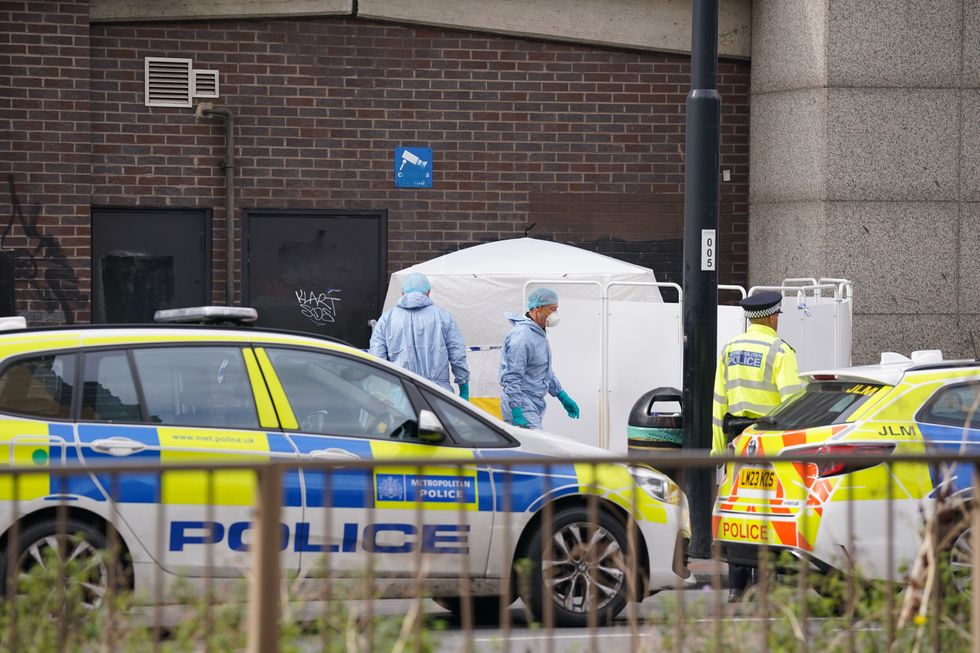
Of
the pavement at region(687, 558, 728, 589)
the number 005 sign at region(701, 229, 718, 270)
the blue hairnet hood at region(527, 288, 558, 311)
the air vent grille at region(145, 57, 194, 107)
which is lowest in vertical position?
the pavement at region(687, 558, 728, 589)

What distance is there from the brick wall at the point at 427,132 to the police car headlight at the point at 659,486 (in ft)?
23.4

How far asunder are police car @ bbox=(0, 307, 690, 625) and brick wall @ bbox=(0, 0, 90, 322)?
259 inches

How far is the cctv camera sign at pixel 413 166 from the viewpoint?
48.8 feet

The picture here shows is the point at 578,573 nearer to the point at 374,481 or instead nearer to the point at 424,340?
the point at 374,481

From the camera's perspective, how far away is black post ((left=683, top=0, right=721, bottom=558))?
9969mm

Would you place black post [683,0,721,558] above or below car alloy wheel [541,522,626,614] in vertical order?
above

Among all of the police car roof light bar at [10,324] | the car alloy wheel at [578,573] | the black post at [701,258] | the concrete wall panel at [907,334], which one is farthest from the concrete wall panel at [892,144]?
the police car roof light bar at [10,324]

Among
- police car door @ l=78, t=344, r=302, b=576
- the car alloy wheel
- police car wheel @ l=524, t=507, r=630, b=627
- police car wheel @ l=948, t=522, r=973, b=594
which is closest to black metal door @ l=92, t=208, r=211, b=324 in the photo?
police car door @ l=78, t=344, r=302, b=576

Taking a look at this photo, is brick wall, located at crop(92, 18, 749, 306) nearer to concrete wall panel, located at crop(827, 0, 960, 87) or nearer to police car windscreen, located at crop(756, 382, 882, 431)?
concrete wall panel, located at crop(827, 0, 960, 87)

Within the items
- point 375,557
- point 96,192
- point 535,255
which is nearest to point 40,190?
point 96,192

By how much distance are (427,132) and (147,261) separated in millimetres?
3164

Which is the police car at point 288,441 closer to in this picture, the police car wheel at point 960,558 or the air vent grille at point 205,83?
the police car wheel at point 960,558

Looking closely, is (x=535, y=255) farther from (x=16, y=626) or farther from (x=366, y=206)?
(x=16, y=626)

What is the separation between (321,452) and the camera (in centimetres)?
732
